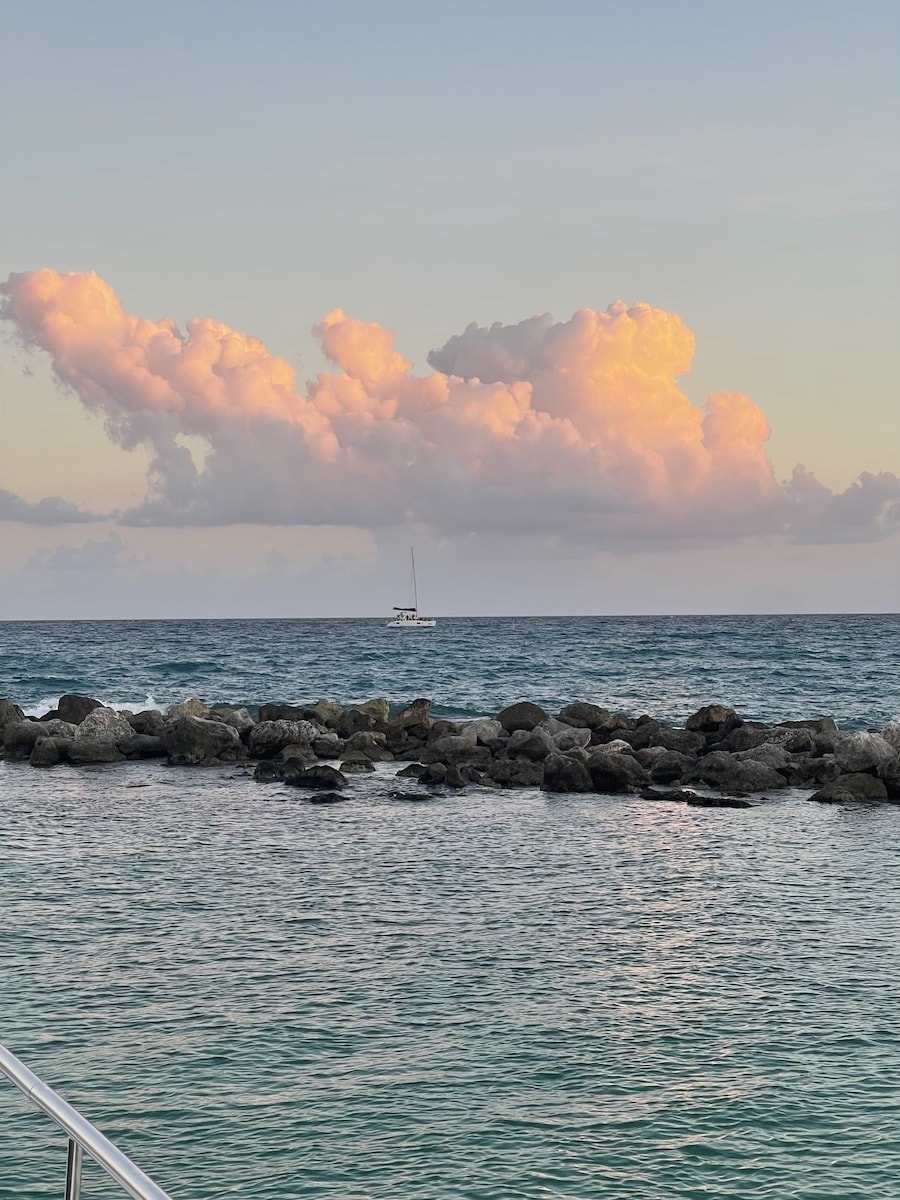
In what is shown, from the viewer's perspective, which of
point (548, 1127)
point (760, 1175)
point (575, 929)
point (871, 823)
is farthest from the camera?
point (871, 823)

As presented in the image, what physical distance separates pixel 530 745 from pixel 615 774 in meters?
3.62

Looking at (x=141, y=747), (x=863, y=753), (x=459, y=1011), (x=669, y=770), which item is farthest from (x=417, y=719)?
(x=459, y=1011)

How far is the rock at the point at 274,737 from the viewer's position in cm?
3112

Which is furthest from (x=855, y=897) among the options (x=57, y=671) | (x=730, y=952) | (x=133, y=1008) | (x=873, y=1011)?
(x=57, y=671)

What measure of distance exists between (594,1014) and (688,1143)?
2607 millimetres

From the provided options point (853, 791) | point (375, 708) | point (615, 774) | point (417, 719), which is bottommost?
point (853, 791)

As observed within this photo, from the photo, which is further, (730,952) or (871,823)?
(871,823)

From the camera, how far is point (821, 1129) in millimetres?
8711

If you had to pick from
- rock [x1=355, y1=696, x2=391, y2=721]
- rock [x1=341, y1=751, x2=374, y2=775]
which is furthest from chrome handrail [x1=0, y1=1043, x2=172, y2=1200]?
rock [x1=355, y1=696, x2=391, y2=721]

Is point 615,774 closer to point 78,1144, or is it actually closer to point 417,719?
point 417,719

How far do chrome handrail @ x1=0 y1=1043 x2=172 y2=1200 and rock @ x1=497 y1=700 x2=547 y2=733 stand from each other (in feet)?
94.2

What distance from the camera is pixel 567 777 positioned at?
2591 cm

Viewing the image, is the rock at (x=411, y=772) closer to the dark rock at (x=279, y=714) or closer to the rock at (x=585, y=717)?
the rock at (x=585, y=717)

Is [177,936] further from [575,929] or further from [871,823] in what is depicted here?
[871,823]
